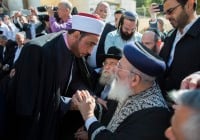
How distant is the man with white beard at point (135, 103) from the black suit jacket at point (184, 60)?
0.83m

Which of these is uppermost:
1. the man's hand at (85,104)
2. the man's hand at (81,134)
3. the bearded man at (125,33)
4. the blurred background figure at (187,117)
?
the blurred background figure at (187,117)

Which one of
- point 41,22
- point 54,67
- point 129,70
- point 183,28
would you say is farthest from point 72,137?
point 41,22

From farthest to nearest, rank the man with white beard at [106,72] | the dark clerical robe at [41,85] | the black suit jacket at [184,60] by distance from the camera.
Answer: the man with white beard at [106,72], the black suit jacket at [184,60], the dark clerical robe at [41,85]

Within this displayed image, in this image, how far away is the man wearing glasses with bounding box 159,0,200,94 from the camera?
11.4 ft

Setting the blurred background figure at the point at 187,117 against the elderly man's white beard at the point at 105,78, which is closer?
the blurred background figure at the point at 187,117

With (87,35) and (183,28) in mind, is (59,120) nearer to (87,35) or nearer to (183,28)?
(87,35)

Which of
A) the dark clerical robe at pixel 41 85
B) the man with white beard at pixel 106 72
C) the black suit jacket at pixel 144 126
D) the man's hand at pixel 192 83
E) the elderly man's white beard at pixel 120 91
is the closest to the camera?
the man's hand at pixel 192 83

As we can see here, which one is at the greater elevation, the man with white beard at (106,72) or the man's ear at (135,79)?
the man's ear at (135,79)

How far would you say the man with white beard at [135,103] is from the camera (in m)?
2.50

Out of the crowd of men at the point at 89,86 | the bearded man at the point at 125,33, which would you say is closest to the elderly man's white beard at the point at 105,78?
the crowd of men at the point at 89,86

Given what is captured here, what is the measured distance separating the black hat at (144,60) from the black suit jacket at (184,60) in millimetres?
837

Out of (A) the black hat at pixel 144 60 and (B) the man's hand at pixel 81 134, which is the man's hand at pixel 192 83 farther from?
(B) the man's hand at pixel 81 134

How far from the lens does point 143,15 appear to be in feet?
88.7

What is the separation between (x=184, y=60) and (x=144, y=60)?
96 centimetres
